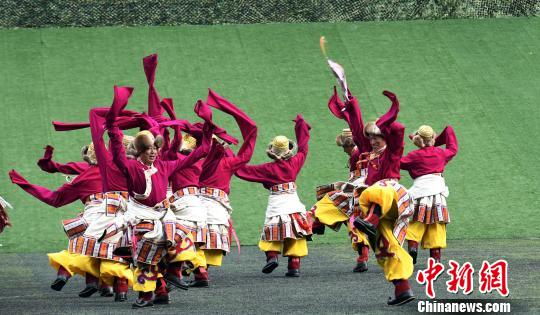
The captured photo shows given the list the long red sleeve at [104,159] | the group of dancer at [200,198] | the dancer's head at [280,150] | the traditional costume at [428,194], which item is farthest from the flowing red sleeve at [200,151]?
the traditional costume at [428,194]

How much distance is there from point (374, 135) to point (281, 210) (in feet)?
5.76

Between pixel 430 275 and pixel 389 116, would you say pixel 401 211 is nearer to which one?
pixel 389 116

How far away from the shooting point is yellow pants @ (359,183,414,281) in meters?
8.73

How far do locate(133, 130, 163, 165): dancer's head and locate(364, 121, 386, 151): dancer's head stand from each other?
4.83 ft

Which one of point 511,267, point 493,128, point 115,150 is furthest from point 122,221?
point 493,128

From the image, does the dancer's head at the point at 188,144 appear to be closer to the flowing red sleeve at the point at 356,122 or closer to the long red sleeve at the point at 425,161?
the flowing red sleeve at the point at 356,122

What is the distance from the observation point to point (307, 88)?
16.6 metres

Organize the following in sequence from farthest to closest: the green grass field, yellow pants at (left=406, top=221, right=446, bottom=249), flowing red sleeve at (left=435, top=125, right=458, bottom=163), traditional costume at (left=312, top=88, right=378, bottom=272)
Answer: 1. the green grass field
2. flowing red sleeve at (left=435, top=125, right=458, bottom=163)
3. yellow pants at (left=406, top=221, right=446, bottom=249)
4. traditional costume at (left=312, top=88, right=378, bottom=272)

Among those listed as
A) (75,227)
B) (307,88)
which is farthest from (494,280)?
(307,88)

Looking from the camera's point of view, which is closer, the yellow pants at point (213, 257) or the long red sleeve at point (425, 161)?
the yellow pants at point (213, 257)

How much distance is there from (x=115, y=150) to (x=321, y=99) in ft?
25.4

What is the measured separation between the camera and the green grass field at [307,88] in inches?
550

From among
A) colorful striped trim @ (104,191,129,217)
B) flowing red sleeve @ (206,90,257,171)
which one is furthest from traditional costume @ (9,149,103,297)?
flowing red sleeve @ (206,90,257,171)

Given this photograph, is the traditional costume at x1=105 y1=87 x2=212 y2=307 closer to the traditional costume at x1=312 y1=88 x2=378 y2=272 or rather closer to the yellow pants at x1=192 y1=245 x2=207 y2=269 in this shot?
the yellow pants at x1=192 y1=245 x2=207 y2=269
